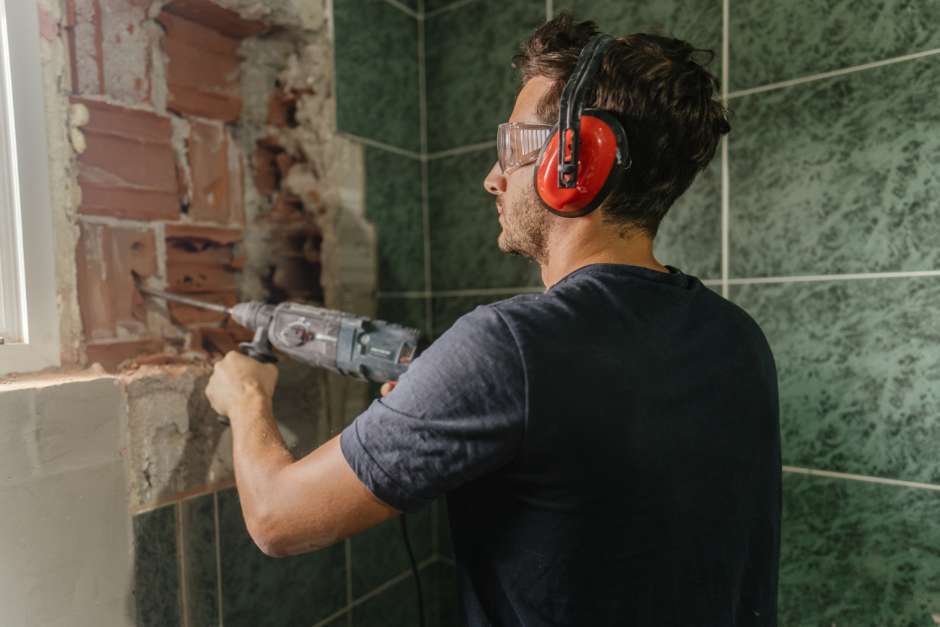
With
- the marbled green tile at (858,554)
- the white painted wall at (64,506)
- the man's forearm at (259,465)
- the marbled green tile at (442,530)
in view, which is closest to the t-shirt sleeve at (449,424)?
the man's forearm at (259,465)

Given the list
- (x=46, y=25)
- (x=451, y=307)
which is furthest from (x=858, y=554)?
(x=46, y=25)

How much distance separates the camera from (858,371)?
3.49 ft

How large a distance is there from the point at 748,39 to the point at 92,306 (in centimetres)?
140

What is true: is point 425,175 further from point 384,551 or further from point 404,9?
point 384,551

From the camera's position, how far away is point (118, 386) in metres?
0.93

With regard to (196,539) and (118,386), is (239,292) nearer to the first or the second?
(118,386)

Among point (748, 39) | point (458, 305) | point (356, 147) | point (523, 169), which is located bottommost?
point (458, 305)

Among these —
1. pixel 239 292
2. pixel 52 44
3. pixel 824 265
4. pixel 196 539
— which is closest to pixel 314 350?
pixel 239 292

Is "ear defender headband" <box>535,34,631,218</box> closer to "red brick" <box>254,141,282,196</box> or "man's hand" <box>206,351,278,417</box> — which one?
"man's hand" <box>206,351,278,417</box>

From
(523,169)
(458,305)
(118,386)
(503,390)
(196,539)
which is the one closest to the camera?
(503,390)

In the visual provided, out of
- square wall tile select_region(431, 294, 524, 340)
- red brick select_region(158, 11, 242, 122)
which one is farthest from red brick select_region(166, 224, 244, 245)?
square wall tile select_region(431, 294, 524, 340)

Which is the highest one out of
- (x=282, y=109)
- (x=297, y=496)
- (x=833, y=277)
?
(x=282, y=109)

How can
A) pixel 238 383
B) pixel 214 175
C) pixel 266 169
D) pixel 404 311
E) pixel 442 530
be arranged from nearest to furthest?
1. pixel 238 383
2. pixel 214 175
3. pixel 266 169
4. pixel 404 311
5. pixel 442 530

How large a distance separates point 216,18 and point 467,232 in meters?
0.77
